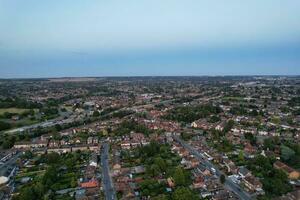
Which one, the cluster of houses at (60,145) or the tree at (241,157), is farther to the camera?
the cluster of houses at (60,145)

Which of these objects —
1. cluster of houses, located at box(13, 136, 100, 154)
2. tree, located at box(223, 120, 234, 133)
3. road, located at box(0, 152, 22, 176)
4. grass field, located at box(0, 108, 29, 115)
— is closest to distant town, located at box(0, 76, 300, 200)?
road, located at box(0, 152, 22, 176)

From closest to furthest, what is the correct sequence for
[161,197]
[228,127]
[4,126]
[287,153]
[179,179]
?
1. [161,197]
2. [179,179]
3. [287,153]
4. [228,127]
5. [4,126]

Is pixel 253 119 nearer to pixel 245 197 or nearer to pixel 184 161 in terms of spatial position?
pixel 184 161

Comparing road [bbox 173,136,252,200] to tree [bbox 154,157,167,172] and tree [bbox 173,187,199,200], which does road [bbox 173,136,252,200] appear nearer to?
tree [bbox 173,187,199,200]

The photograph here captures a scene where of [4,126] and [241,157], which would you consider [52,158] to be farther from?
[4,126]

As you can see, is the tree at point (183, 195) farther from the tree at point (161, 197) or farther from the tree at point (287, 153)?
the tree at point (287, 153)

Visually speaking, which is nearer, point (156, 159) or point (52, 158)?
point (156, 159)

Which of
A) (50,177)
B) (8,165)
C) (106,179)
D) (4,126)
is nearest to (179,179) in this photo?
(106,179)

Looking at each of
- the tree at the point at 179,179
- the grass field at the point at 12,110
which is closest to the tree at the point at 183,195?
the tree at the point at 179,179

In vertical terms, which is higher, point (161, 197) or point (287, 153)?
point (287, 153)

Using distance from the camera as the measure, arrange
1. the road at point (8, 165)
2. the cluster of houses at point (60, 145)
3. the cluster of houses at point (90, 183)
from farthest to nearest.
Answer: the cluster of houses at point (60, 145)
the road at point (8, 165)
the cluster of houses at point (90, 183)

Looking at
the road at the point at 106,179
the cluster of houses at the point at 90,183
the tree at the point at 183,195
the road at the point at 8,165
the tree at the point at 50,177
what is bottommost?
the road at the point at 8,165

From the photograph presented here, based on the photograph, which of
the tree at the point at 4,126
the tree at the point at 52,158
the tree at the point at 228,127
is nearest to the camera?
the tree at the point at 52,158
